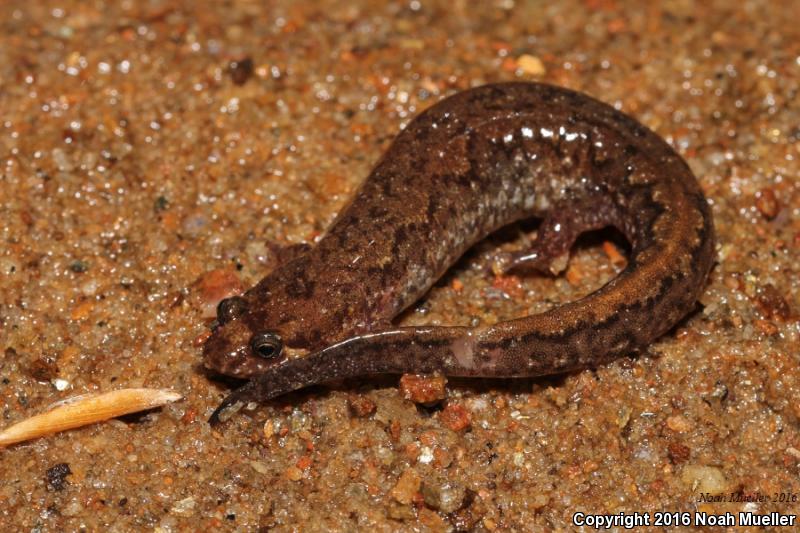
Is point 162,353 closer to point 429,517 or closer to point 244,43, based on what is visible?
point 429,517

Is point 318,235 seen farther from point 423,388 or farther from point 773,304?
point 773,304

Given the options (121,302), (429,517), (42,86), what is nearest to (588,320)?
(429,517)

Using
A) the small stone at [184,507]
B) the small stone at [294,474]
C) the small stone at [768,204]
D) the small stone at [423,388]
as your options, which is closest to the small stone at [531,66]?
the small stone at [768,204]

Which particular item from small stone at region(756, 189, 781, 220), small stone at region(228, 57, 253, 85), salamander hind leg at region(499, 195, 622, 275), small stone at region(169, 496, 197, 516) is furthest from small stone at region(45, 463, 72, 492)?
small stone at region(756, 189, 781, 220)

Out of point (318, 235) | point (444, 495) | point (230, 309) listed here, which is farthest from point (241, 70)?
point (444, 495)

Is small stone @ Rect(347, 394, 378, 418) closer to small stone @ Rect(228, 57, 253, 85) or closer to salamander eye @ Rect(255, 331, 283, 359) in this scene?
salamander eye @ Rect(255, 331, 283, 359)

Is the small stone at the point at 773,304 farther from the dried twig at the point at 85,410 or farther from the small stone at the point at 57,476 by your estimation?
the small stone at the point at 57,476
